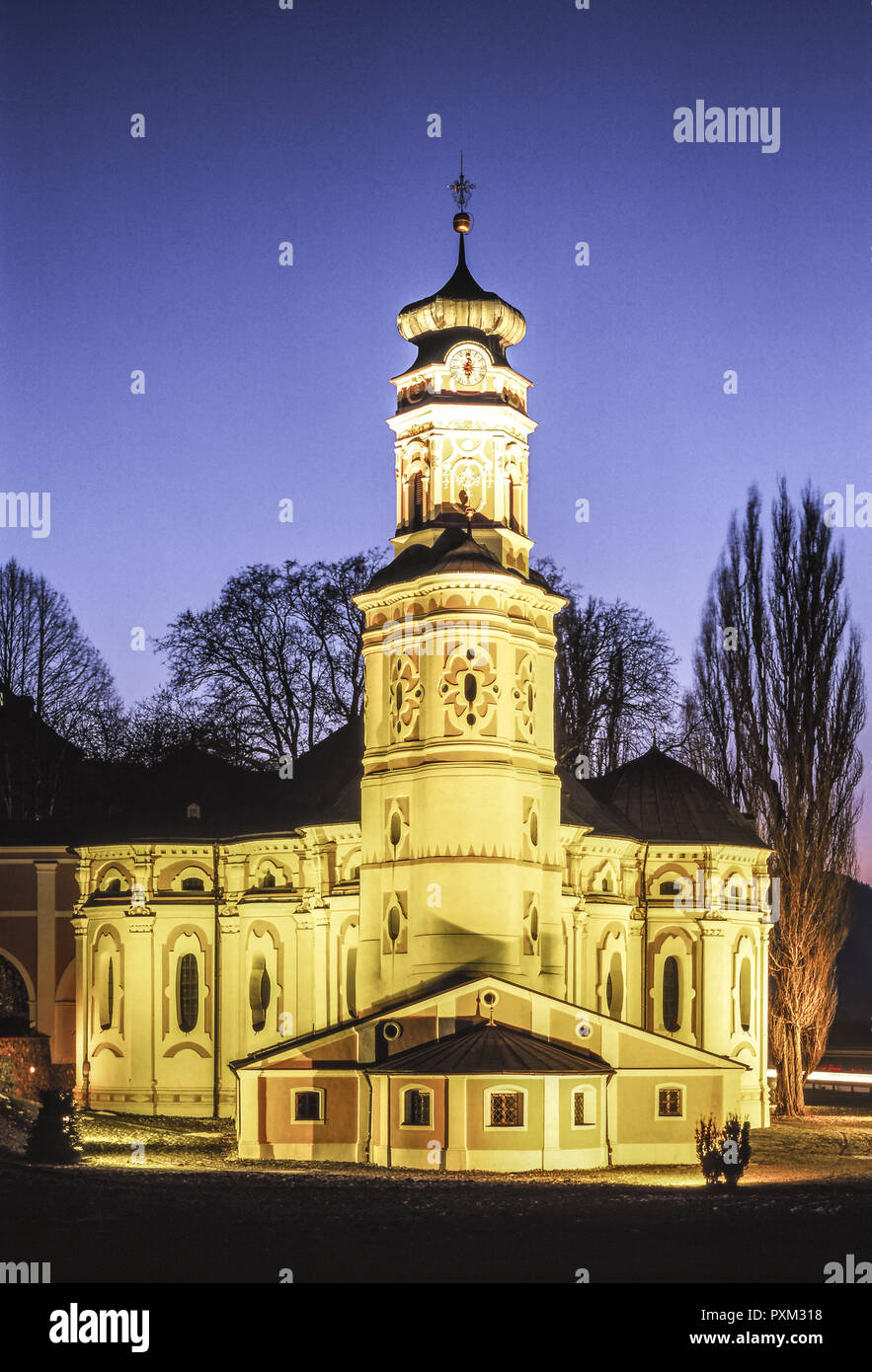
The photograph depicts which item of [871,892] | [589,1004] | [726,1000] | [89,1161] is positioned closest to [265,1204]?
[89,1161]

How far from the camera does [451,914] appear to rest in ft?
137

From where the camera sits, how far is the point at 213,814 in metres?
53.2

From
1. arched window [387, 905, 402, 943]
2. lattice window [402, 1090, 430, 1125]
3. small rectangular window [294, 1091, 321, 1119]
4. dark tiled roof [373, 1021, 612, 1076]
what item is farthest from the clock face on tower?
lattice window [402, 1090, 430, 1125]

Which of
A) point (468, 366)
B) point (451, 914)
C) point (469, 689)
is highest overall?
point (468, 366)

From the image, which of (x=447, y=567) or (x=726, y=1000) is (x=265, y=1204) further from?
(x=726, y=1000)

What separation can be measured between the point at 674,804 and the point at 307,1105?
17.4m

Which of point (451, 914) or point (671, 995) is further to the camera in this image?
point (671, 995)

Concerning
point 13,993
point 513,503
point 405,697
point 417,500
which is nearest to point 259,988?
point 13,993

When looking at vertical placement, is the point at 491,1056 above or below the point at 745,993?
below

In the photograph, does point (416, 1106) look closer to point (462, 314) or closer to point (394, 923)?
point (394, 923)

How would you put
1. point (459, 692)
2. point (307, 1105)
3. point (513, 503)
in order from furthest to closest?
point (513, 503) < point (459, 692) < point (307, 1105)

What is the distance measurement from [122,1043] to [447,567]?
15.9 metres

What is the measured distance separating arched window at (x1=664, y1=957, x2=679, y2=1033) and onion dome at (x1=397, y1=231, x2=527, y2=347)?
1660cm

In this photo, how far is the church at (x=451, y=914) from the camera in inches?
1550
